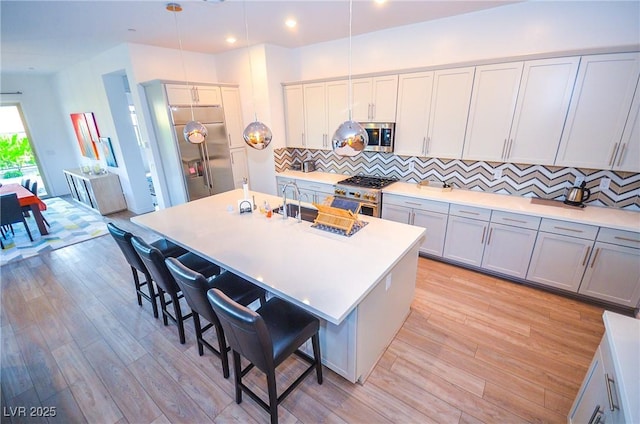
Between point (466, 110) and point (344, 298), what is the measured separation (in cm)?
285

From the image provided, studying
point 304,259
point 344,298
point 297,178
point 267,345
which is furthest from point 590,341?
point 297,178

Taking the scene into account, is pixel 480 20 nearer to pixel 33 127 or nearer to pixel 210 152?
pixel 210 152

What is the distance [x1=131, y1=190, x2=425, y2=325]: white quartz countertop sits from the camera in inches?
63.9

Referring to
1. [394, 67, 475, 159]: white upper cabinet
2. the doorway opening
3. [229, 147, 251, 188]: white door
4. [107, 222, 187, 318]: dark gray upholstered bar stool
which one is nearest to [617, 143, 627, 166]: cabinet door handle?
[394, 67, 475, 159]: white upper cabinet

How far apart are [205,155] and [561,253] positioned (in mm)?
Answer: 4873

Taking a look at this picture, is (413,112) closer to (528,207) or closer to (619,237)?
(528,207)

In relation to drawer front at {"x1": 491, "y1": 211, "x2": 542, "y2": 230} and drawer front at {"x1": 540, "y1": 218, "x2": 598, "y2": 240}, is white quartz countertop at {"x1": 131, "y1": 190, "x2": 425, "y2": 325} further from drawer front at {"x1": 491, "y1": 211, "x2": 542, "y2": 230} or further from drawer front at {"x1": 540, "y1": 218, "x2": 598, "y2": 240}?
drawer front at {"x1": 540, "y1": 218, "x2": 598, "y2": 240}

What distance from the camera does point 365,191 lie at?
12.5ft

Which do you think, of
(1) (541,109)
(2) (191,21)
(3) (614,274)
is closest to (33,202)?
(2) (191,21)

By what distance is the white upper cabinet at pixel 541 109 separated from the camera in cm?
267

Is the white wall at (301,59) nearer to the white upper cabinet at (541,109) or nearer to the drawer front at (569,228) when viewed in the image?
the white upper cabinet at (541,109)

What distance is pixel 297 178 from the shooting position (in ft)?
15.1

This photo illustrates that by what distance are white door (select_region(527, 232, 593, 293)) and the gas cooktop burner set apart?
6.14 ft

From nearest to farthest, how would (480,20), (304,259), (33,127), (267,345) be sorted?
(267,345), (304,259), (480,20), (33,127)
